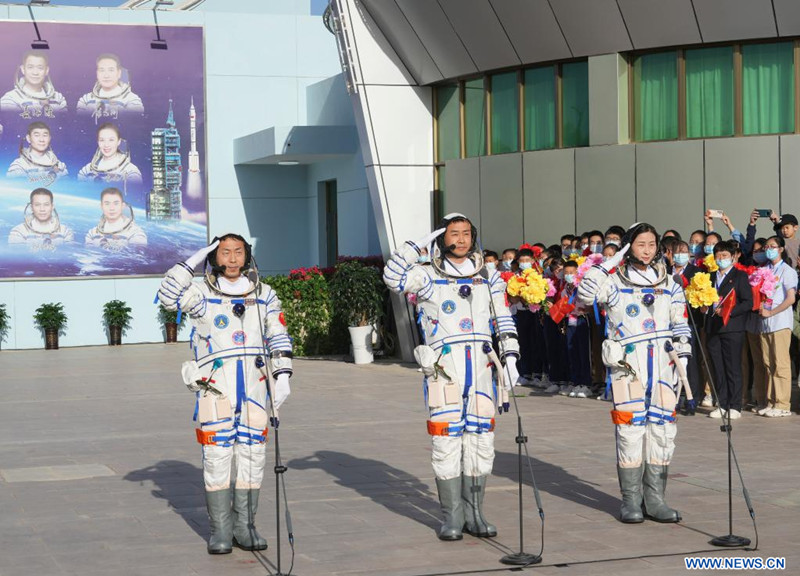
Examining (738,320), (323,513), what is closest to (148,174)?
(738,320)

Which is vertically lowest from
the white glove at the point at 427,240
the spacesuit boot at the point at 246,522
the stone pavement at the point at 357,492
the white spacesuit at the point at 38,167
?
the stone pavement at the point at 357,492

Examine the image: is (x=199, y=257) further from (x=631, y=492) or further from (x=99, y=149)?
(x=99, y=149)

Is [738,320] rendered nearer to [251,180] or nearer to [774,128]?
[774,128]

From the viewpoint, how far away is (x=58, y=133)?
30.0 metres

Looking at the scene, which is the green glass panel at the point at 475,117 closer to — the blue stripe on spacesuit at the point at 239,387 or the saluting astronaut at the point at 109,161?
the saluting astronaut at the point at 109,161

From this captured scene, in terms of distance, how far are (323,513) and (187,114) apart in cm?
2252

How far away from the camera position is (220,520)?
350 inches

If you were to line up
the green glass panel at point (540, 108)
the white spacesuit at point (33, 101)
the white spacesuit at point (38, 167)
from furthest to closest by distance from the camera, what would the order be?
the white spacesuit at point (38, 167) → the white spacesuit at point (33, 101) → the green glass panel at point (540, 108)

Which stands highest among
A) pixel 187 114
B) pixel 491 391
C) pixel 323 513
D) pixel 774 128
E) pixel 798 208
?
pixel 187 114

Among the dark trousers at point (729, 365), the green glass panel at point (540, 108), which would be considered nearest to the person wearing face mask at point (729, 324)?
the dark trousers at point (729, 365)

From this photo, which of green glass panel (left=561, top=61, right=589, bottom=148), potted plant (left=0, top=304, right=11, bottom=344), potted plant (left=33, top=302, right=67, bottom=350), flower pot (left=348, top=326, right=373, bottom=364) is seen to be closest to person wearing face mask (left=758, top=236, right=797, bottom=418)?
green glass panel (left=561, top=61, right=589, bottom=148)

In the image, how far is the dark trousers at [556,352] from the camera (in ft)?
60.5

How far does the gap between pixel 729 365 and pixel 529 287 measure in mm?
3243

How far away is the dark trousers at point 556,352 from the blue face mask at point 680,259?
9.92 feet
